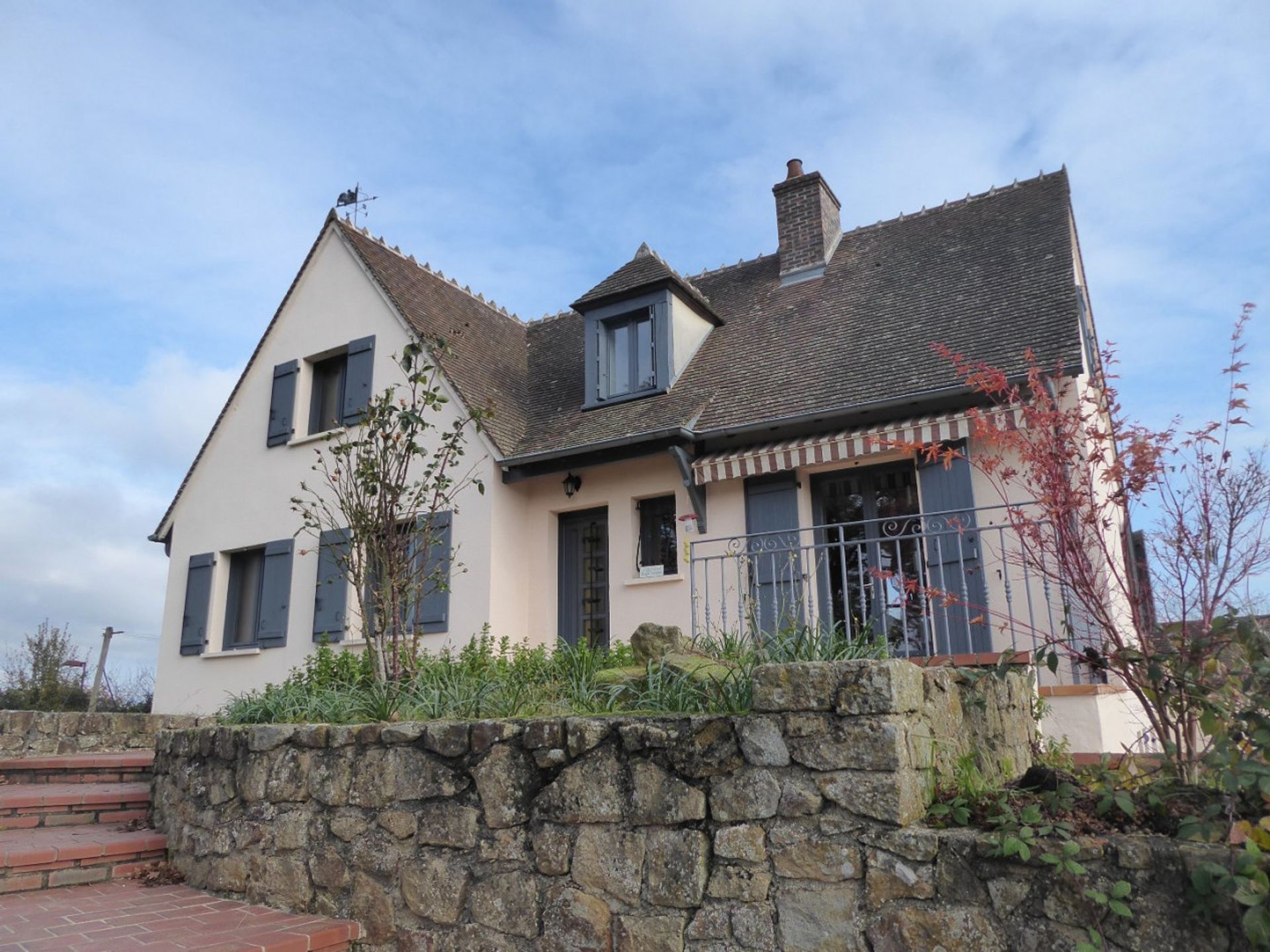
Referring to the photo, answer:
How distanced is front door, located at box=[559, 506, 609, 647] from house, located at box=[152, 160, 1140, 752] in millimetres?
28

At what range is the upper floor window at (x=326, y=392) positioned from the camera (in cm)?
1352

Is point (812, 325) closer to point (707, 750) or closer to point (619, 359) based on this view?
point (619, 359)

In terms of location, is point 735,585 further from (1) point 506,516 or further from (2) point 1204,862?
(2) point 1204,862

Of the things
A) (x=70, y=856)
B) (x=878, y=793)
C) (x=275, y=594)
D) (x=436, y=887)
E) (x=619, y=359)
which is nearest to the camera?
(x=878, y=793)

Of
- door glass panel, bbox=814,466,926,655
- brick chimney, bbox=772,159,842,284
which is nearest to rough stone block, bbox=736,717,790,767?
door glass panel, bbox=814,466,926,655

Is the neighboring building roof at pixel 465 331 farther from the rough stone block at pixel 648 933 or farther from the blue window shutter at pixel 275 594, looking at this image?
the rough stone block at pixel 648 933

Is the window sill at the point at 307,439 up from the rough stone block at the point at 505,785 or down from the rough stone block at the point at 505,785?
up

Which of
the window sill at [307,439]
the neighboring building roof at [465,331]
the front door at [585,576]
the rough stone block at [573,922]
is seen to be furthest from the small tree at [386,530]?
the window sill at [307,439]

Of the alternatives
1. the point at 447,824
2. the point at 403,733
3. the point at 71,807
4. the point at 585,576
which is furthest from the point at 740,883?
the point at 585,576

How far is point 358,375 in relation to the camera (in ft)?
42.0

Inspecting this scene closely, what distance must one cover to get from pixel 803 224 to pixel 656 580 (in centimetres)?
592

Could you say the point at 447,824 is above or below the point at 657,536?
below

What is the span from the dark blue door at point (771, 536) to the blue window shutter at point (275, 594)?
6.45m

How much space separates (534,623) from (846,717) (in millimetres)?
8013
